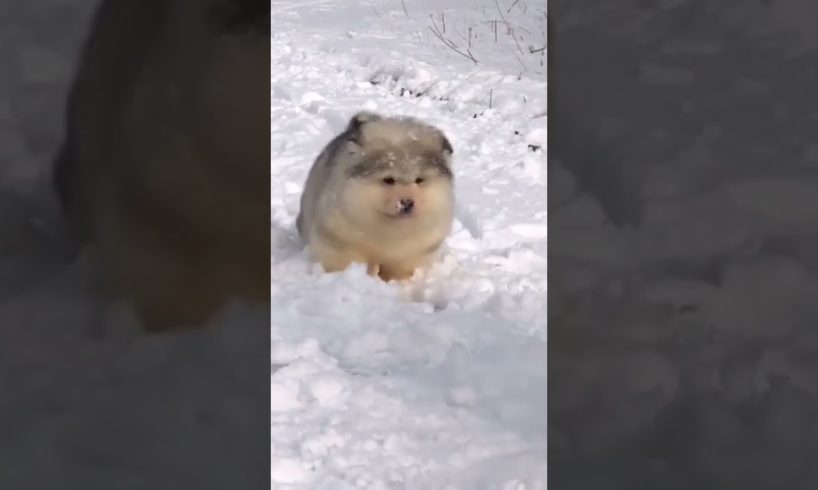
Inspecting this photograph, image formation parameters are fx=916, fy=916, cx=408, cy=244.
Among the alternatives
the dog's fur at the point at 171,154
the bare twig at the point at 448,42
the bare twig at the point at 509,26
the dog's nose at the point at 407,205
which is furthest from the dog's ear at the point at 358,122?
the dog's fur at the point at 171,154

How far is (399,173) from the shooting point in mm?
3371

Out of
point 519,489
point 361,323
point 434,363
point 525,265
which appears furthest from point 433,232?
point 519,489

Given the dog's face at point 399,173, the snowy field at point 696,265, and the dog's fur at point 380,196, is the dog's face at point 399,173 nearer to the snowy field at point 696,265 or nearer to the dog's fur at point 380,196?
the dog's fur at point 380,196

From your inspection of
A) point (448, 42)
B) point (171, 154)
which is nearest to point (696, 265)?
point (171, 154)

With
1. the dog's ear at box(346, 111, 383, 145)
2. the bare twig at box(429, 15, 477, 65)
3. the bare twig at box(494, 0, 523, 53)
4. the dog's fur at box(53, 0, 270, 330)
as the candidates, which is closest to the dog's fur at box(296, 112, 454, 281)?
the dog's ear at box(346, 111, 383, 145)

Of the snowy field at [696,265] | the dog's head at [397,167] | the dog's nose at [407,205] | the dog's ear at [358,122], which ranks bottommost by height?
the dog's nose at [407,205]

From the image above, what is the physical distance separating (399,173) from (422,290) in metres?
0.57

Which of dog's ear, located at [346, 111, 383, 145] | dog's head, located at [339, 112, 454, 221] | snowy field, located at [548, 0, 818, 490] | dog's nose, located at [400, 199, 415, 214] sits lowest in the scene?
dog's nose, located at [400, 199, 415, 214]

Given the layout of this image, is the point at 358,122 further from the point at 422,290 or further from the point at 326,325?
the point at 326,325

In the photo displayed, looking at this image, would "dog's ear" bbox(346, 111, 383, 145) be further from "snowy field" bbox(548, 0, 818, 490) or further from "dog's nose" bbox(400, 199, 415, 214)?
"snowy field" bbox(548, 0, 818, 490)

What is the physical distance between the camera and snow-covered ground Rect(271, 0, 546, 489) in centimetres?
175

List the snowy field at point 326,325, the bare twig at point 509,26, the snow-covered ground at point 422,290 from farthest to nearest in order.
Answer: the bare twig at point 509,26
the snow-covered ground at point 422,290
the snowy field at point 326,325

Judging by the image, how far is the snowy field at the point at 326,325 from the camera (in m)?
1.46

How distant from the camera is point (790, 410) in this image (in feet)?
4.94
